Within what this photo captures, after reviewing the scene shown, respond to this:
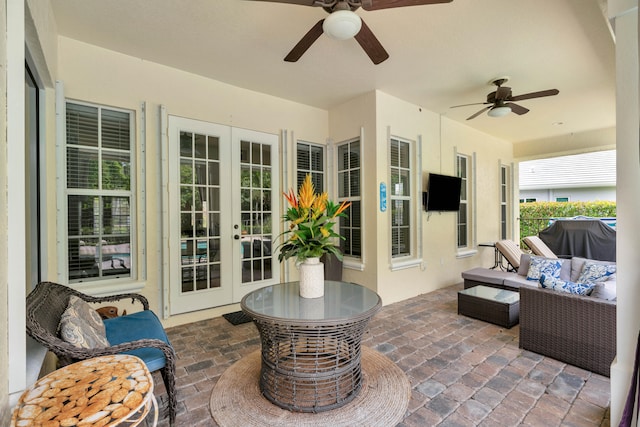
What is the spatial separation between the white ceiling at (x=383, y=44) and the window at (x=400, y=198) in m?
0.86

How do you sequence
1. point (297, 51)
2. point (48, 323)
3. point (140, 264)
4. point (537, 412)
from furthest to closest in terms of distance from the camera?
1. point (140, 264)
2. point (297, 51)
3. point (537, 412)
4. point (48, 323)

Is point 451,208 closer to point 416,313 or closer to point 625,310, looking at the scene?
point 416,313

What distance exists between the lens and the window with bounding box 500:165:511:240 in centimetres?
715

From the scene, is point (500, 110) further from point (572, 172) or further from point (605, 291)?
point (572, 172)

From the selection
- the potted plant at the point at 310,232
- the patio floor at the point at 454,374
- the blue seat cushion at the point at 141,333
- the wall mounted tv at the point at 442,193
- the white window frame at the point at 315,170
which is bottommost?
the patio floor at the point at 454,374

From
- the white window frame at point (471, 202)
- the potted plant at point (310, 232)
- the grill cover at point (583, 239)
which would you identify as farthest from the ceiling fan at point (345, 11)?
the grill cover at point (583, 239)

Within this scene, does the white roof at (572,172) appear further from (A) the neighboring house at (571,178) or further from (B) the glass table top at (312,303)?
(B) the glass table top at (312,303)

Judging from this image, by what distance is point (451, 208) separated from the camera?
5.43 meters

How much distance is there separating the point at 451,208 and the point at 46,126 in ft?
18.6

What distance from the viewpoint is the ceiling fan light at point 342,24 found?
6.69ft

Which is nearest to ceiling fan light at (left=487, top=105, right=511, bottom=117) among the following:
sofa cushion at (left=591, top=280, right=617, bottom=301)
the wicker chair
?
sofa cushion at (left=591, top=280, right=617, bottom=301)

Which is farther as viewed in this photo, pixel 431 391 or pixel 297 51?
pixel 297 51

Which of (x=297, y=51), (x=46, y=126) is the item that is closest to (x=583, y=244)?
(x=297, y=51)

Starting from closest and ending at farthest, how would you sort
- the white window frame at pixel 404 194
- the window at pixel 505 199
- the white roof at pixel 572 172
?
the white window frame at pixel 404 194 < the window at pixel 505 199 < the white roof at pixel 572 172
